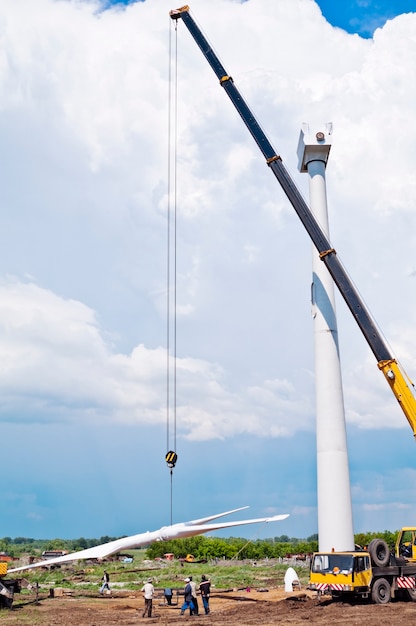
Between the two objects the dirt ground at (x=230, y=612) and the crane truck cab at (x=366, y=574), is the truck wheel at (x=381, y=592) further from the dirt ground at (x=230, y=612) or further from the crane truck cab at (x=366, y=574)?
the dirt ground at (x=230, y=612)

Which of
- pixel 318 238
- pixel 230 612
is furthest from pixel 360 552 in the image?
pixel 318 238

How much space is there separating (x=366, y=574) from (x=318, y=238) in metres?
15.3

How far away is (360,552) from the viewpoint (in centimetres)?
2823

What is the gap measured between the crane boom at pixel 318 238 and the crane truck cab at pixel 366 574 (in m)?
5.53

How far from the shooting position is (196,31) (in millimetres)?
40812

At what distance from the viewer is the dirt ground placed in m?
24.5

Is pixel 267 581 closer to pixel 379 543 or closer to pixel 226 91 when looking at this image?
pixel 379 543

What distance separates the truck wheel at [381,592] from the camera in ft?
90.3

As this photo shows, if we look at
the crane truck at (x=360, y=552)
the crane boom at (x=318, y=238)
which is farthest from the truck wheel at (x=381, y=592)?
the crane boom at (x=318, y=238)

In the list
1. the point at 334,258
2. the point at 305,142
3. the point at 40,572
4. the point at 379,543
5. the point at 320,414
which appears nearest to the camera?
the point at 379,543

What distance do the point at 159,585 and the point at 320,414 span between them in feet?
56.4

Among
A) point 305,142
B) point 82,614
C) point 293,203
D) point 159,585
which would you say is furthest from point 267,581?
point 305,142

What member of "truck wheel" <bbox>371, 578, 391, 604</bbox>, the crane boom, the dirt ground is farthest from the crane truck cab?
the crane boom

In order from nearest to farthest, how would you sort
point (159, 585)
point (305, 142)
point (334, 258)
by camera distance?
point (334, 258)
point (305, 142)
point (159, 585)
